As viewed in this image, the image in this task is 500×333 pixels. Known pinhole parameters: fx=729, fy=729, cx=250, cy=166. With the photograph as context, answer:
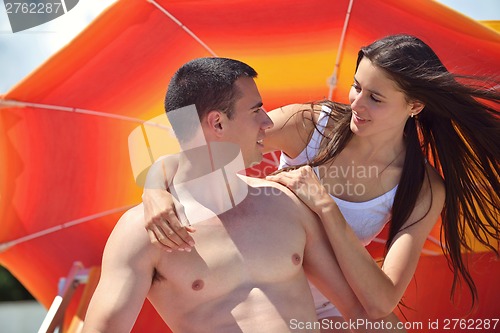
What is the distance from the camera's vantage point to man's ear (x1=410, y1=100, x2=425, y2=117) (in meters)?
2.21

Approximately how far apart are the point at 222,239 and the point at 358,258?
37 centimetres

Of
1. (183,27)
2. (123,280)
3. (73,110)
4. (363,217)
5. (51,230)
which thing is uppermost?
(183,27)

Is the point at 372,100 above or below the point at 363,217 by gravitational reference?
above

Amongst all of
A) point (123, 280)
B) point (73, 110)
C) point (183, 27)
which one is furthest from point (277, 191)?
point (73, 110)

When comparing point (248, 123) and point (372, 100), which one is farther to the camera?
point (372, 100)

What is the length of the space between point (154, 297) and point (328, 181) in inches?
29.3

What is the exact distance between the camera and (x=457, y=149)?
2.35m

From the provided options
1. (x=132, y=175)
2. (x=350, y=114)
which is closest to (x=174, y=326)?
(x=350, y=114)

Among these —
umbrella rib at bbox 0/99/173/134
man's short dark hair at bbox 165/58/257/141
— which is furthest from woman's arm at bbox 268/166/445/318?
umbrella rib at bbox 0/99/173/134

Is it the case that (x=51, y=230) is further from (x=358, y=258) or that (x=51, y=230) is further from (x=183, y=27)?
(x=358, y=258)

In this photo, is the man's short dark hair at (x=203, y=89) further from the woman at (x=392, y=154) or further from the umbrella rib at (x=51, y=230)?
the umbrella rib at (x=51, y=230)

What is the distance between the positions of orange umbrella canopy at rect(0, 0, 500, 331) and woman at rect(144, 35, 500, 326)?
0.40 meters

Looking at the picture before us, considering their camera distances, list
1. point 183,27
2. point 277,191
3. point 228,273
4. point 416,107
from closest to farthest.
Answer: point 228,273, point 277,191, point 416,107, point 183,27

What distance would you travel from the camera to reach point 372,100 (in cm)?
212
